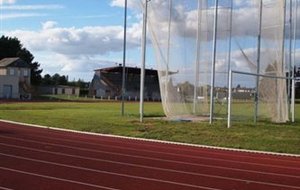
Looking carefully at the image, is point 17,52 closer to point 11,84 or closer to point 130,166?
point 11,84

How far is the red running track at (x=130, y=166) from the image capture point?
10375 millimetres

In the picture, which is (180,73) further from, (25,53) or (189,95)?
(25,53)

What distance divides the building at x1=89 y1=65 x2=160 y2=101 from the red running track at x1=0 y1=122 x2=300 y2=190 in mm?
76055

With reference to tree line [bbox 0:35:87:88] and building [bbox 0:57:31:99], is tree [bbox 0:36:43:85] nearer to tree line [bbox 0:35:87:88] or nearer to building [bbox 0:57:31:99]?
tree line [bbox 0:35:87:88]

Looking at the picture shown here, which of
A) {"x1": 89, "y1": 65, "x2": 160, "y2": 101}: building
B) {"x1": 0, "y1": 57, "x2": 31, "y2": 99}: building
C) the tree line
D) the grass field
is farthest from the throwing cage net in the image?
the tree line

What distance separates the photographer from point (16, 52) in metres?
109

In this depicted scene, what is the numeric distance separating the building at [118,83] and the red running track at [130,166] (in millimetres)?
76055

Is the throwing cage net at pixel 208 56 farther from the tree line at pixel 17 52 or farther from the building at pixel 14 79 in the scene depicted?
the tree line at pixel 17 52

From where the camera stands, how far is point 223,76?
2812cm

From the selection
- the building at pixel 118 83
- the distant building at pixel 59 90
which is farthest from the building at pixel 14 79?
the building at pixel 118 83

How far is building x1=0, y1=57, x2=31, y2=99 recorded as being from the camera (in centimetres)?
7807

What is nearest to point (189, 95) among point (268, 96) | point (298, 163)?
point (268, 96)

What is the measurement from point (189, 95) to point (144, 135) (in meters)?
7.36

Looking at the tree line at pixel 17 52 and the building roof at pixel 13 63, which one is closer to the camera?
the building roof at pixel 13 63
